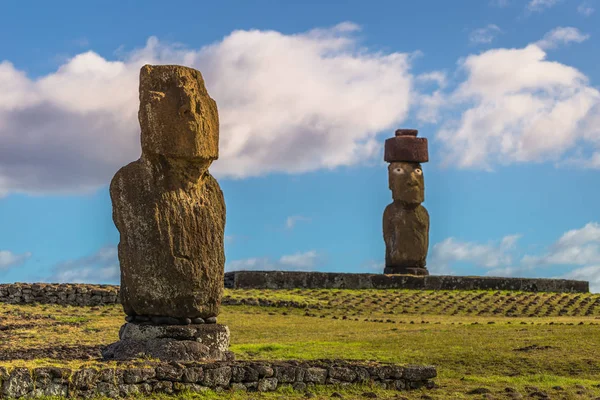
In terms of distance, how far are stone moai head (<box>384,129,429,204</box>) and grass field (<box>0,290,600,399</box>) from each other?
422 cm

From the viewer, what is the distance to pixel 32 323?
65.2 ft

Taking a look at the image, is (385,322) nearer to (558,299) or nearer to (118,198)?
(558,299)

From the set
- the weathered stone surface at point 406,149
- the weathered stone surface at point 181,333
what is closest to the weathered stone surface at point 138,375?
the weathered stone surface at point 181,333

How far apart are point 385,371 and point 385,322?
32.9 feet

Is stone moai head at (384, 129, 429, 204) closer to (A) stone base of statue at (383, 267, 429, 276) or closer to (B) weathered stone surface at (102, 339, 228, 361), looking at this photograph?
(A) stone base of statue at (383, 267, 429, 276)

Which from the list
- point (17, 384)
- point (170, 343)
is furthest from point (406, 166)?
point (17, 384)

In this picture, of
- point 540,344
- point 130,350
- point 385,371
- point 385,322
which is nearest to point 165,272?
point 130,350

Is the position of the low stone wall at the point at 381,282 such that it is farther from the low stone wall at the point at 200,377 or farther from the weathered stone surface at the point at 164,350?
the low stone wall at the point at 200,377

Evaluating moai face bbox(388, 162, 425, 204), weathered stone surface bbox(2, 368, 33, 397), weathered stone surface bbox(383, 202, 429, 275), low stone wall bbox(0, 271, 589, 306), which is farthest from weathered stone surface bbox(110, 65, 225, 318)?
weathered stone surface bbox(383, 202, 429, 275)

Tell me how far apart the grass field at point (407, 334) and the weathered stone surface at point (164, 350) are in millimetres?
520

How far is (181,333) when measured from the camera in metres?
11.8

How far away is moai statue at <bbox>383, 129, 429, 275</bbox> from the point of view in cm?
3159

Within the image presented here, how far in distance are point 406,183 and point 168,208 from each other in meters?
20.5

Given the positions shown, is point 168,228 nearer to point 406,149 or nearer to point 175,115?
point 175,115
